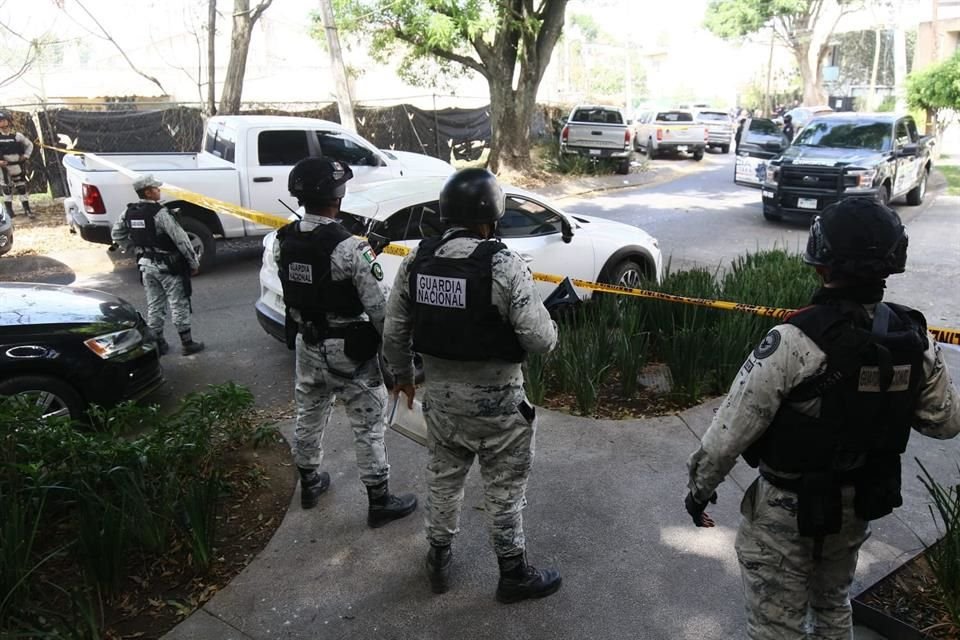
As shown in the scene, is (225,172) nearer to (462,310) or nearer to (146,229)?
(146,229)

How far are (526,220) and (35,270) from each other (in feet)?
23.7

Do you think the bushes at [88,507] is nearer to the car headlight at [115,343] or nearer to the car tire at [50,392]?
the car tire at [50,392]

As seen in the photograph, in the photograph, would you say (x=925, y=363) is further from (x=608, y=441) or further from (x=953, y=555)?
(x=608, y=441)

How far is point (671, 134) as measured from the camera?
82.3 ft

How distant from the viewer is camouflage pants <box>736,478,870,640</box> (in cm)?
223

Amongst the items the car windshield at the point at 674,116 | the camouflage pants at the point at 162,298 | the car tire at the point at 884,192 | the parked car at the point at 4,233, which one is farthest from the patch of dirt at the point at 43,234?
the car windshield at the point at 674,116

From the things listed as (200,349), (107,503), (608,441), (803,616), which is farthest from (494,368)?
(200,349)

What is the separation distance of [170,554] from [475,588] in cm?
142

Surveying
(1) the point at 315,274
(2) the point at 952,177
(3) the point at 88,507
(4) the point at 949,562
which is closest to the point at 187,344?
(1) the point at 315,274

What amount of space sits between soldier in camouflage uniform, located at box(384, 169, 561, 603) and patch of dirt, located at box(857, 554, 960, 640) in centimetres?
131

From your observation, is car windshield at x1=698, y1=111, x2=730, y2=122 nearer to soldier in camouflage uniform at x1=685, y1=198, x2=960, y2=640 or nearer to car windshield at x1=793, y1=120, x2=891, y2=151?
car windshield at x1=793, y1=120, x2=891, y2=151

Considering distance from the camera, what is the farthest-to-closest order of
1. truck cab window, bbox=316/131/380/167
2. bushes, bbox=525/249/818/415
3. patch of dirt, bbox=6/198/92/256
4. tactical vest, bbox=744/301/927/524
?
patch of dirt, bbox=6/198/92/256, truck cab window, bbox=316/131/380/167, bushes, bbox=525/249/818/415, tactical vest, bbox=744/301/927/524

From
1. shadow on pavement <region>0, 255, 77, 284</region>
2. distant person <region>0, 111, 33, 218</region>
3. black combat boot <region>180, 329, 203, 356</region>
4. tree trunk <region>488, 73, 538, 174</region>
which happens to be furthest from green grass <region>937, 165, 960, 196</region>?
distant person <region>0, 111, 33, 218</region>

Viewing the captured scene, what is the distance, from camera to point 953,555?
2713mm
